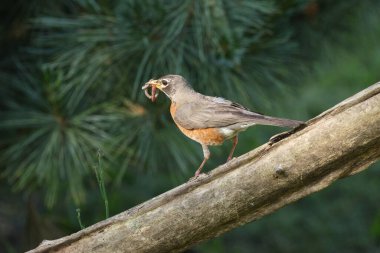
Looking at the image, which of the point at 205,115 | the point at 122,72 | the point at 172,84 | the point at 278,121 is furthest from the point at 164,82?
the point at 278,121

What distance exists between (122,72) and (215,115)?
3.02 ft

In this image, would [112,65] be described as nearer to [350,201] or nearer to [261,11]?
[261,11]

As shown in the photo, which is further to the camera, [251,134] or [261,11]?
[251,134]

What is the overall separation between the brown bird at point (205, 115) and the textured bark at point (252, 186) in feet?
0.69

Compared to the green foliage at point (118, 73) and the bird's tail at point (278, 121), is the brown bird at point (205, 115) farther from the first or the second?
the green foliage at point (118, 73)

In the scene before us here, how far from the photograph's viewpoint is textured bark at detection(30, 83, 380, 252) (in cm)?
227

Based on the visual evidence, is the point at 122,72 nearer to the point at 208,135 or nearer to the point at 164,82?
the point at 164,82

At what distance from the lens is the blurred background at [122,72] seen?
3514mm

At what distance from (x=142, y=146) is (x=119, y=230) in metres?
1.24

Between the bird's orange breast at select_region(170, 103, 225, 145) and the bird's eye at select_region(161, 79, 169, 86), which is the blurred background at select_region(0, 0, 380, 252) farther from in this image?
the bird's orange breast at select_region(170, 103, 225, 145)

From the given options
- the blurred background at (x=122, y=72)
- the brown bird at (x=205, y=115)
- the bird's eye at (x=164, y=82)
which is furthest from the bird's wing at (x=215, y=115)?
the blurred background at (x=122, y=72)

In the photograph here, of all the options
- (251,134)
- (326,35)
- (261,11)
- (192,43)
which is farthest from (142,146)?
(251,134)

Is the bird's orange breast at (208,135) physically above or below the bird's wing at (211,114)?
below

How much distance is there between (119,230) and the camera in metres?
2.45
